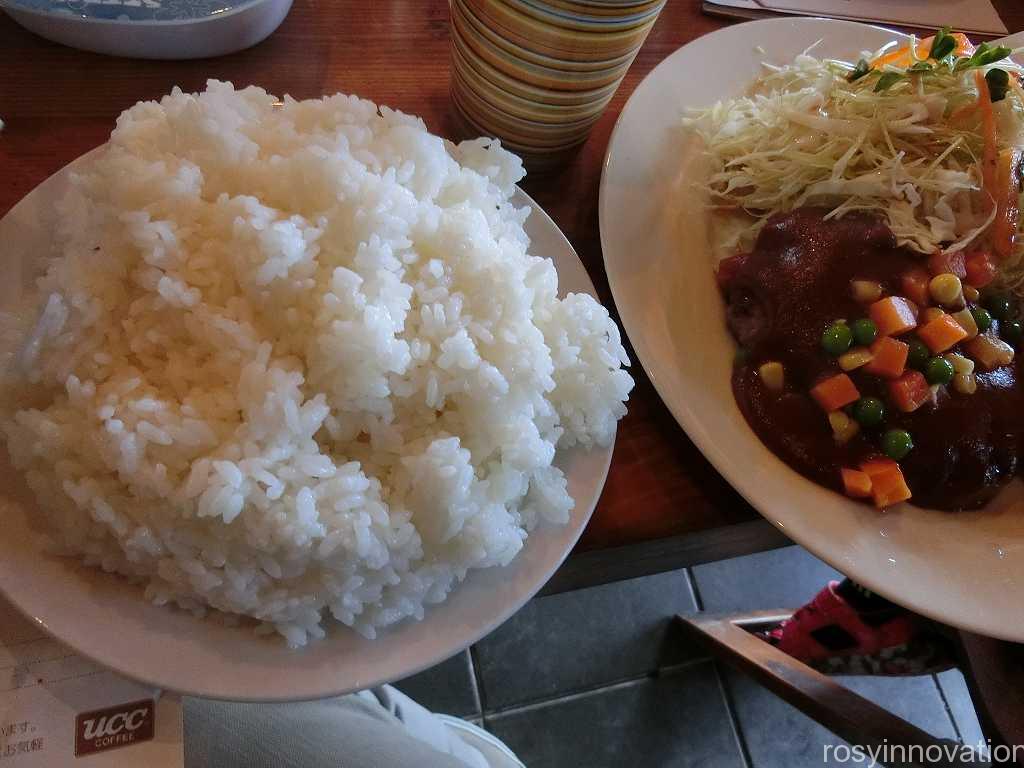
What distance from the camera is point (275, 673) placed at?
88cm

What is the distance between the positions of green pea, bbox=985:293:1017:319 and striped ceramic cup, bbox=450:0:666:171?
2.90 feet

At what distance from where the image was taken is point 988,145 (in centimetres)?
150

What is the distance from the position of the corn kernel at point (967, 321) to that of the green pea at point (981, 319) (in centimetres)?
1

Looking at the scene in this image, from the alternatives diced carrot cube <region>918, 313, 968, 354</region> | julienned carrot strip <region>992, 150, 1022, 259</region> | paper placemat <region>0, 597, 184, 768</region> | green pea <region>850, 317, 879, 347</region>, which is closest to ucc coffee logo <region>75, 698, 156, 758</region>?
paper placemat <region>0, 597, 184, 768</region>

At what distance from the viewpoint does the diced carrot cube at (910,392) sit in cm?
125

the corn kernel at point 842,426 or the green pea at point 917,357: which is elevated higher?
the green pea at point 917,357

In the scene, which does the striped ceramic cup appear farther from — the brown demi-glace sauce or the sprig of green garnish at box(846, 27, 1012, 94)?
the sprig of green garnish at box(846, 27, 1012, 94)

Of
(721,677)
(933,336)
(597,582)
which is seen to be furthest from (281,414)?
(721,677)

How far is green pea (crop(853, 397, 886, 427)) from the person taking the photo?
1.24 m

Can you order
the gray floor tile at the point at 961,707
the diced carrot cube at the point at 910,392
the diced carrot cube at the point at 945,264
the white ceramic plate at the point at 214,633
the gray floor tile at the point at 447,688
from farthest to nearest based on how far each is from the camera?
the gray floor tile at the point at 961,707 → the gray floor tile at the point at 447,688 → the diced carrot cube at the point at 945,264 → the diced carrot cube at the point at 910,392 → the white ceramic plate at the point at 214,633

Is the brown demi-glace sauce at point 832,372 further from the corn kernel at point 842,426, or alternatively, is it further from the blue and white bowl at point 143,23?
the blue and white bowl at point 143,23

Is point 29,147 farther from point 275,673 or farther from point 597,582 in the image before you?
point 597,582

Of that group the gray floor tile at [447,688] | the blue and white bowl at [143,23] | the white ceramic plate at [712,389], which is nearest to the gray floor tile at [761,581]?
the gray floor tile at [447,688]

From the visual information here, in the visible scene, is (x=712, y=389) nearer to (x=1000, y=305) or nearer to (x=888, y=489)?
(x=888, y=489)
